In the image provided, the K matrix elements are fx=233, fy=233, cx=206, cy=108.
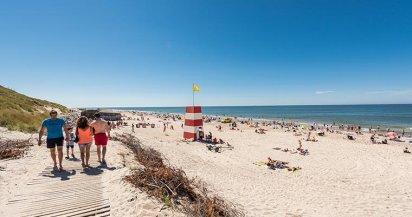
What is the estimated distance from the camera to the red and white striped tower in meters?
23.0

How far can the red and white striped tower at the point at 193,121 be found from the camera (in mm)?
22984

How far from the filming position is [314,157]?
18.0m

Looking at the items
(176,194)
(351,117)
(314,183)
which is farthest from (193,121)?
(351,117)

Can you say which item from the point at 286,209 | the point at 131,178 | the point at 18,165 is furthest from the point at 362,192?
the point at 18,165

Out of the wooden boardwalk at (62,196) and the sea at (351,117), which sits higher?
the wooden boardwalk at (62,196)

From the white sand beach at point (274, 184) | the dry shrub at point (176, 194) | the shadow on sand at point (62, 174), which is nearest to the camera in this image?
the dry shrub at point (176, 194)

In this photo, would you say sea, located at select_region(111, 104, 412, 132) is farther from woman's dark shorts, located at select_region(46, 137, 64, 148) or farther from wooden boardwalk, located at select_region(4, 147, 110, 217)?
woman's dark shorts, located at select_region(46, 137, 64, 148)

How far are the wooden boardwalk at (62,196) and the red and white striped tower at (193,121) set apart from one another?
16.5 meters

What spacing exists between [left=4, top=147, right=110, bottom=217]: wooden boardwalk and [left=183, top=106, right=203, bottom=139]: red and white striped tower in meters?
16.5

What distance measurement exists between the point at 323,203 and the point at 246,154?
1006cm

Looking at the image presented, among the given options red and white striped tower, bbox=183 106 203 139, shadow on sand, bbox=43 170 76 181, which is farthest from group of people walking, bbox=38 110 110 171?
red and white striped tower, bbox=183 106 203 139

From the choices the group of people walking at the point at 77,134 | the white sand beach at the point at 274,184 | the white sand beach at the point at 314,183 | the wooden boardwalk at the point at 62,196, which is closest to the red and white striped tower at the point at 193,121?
the white sand beach at the point at 314,183

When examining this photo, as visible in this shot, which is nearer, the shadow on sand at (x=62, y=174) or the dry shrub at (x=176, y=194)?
the dry shrub at (x=176, y=194)

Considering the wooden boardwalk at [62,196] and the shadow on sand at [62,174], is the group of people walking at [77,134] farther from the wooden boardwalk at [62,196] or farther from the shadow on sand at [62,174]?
the wooden boardwalk at [62,196]
